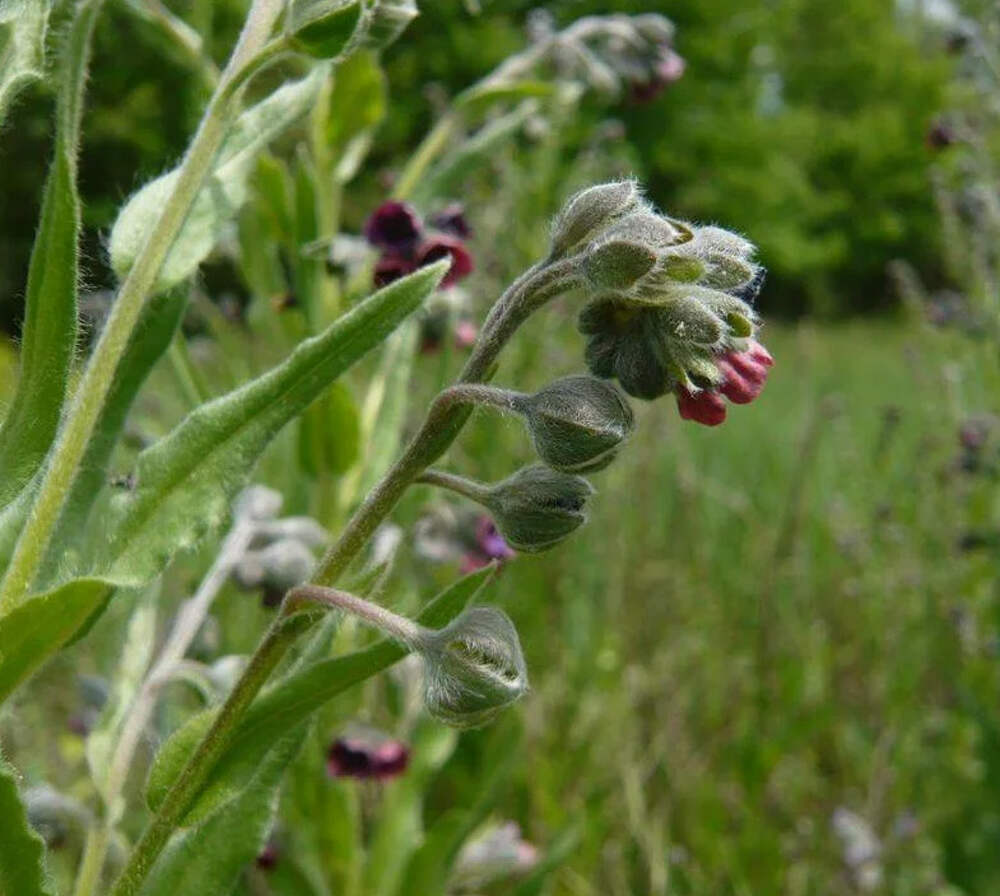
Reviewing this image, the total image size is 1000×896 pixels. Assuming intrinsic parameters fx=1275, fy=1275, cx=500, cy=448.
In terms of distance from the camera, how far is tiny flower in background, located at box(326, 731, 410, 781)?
1.75 meters

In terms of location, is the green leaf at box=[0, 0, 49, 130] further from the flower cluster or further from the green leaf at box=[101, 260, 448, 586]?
the flower cluster

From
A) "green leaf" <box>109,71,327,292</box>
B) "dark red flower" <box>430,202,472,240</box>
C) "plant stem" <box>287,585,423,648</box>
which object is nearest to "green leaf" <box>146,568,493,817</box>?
"plant stem" <box>287,585,423,648</box>

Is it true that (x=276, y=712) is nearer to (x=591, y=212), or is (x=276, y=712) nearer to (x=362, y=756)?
(x=591, y=212)

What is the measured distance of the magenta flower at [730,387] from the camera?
86 centimetres

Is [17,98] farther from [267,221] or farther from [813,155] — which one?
[813,155]

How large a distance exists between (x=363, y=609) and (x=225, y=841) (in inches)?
11.1

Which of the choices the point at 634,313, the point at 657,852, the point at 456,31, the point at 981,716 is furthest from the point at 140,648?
the point at 456,31

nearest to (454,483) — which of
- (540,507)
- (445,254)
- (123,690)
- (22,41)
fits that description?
(540,507)

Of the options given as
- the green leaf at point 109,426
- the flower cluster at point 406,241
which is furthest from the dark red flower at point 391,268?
the green leaf at point 109,426

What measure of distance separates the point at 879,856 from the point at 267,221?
1.77m

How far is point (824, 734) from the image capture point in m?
3.50

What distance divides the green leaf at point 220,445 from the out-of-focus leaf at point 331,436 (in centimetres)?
79

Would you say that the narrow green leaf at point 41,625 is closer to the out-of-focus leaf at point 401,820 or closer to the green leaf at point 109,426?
the green leaf at point 109,426

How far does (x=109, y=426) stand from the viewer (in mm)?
1053
